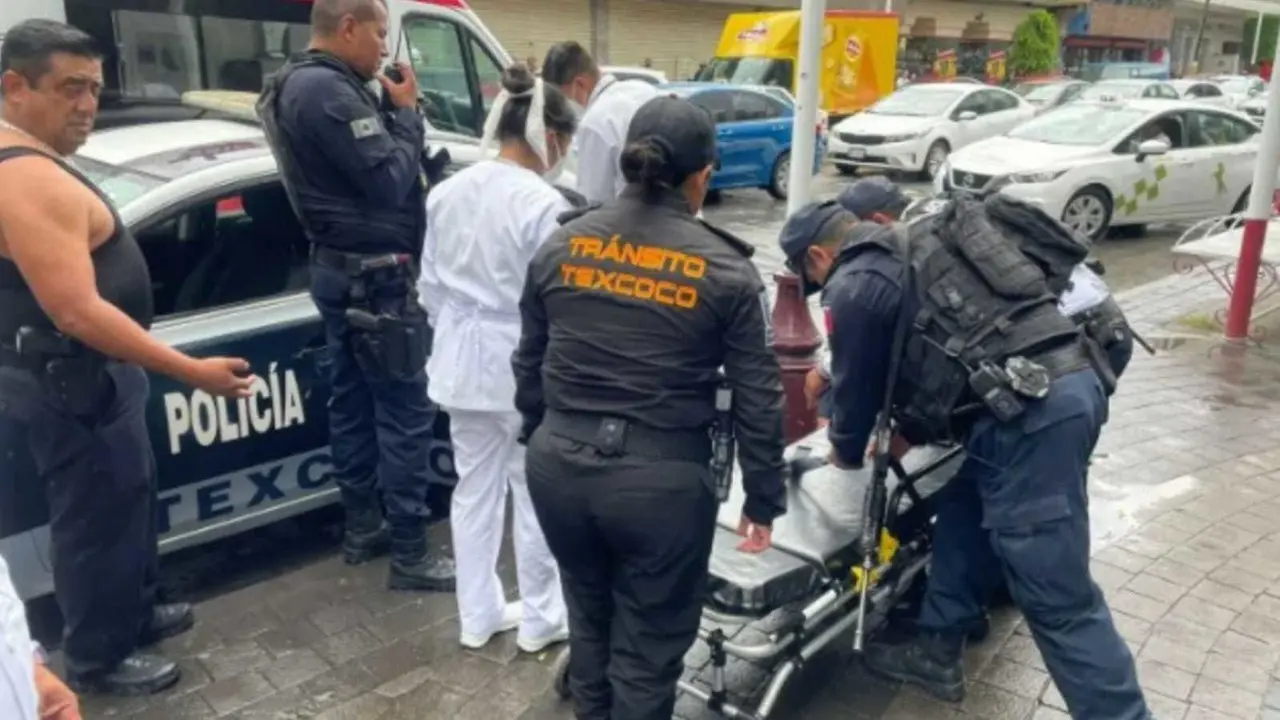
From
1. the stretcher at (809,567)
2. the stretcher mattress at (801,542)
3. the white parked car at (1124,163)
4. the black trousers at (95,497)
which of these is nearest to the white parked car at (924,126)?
the white parked car at (1124,163)

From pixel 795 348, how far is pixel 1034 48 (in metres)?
40.0

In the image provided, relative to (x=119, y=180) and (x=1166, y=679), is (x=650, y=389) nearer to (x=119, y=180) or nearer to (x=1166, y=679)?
(x=1166, y=679)

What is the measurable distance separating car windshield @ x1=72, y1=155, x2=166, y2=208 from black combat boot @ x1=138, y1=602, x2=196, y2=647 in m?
1.34

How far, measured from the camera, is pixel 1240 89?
100.0 feet

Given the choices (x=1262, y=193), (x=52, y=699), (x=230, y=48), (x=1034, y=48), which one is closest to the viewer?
(x=52, y=699)

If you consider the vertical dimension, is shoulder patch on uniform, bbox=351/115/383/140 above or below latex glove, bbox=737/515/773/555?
above

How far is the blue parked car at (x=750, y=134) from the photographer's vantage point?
48.1 feet

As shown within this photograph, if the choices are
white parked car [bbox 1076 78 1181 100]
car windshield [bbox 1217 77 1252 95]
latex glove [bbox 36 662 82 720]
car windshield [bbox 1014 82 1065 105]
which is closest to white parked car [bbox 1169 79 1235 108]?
white parked car [bbox 1076 78 1181 100]

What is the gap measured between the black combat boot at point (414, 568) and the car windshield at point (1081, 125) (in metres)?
10.00

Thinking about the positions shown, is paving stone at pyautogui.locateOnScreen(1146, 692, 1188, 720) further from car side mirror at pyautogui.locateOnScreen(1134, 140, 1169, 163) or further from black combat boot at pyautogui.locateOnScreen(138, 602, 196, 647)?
car side mirror at pyautogui.locateOnScreen(1134, 140, 1169, 163)

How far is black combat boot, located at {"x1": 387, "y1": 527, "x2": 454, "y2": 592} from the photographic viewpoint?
395 cm

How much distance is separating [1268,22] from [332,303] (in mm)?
68459

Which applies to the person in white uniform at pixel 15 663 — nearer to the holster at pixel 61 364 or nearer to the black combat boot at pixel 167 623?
the holster at pixel 61 364

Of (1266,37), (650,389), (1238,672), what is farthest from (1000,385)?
(1266,37)
